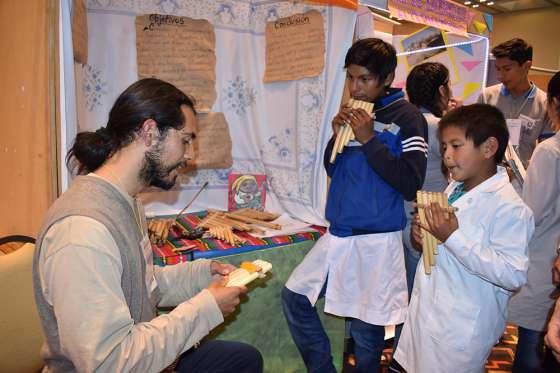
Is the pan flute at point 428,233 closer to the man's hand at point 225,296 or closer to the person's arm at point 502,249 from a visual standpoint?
the person's arm at point 502,249

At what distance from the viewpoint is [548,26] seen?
36.7ft

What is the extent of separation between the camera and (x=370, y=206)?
199 cm

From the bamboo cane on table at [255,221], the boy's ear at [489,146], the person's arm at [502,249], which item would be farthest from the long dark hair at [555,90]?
the bamboo cane on table at [255,221]

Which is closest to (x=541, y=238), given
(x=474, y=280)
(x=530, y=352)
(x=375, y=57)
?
(x=530, y=352)

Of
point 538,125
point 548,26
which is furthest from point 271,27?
point 548,26

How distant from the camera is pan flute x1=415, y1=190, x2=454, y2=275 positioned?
5.35 ft

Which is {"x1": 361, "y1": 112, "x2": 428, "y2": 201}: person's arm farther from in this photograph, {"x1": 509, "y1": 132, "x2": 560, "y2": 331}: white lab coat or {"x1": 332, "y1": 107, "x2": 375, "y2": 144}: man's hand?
{"x1": 509, "y1": 132, "x2": 560, "y2": 331}: white lab coat

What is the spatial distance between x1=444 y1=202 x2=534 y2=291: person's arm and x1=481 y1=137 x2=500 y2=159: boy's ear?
22 cm

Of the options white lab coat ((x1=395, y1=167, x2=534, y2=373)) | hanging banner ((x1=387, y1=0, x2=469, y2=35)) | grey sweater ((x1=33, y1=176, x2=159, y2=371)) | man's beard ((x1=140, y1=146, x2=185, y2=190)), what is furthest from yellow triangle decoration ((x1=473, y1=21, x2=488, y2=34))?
grey sweater ((x1=33, y1=176, x2=159, y2=371))

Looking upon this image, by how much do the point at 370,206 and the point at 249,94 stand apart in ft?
4.47

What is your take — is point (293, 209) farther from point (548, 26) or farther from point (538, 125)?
point (548, 26)

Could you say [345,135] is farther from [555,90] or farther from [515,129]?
[515,129]

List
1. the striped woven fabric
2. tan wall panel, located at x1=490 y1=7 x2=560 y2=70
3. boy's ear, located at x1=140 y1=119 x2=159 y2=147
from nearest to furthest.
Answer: boy's ear, located at x1=140 y1=119 x2=159 y2=147
the striped woven fabric
tan wall panel, located at x1=490 y1=7 x2=560 y2=70

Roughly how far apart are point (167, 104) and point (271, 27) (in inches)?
61.2
